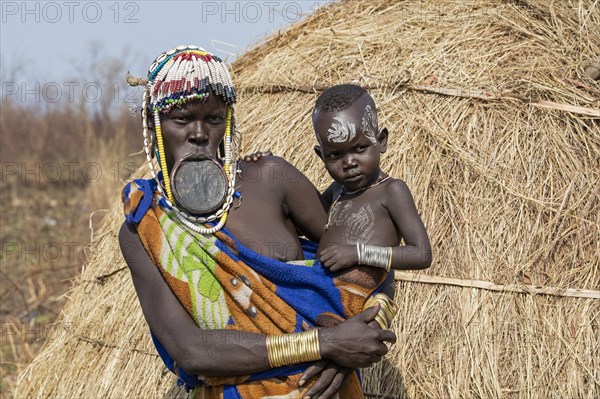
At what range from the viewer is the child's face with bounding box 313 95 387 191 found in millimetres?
2684

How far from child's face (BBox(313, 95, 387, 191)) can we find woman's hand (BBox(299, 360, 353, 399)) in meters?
0.57

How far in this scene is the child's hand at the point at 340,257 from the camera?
256 cm

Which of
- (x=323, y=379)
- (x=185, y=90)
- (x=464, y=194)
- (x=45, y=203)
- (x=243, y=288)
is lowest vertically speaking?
(x=45, y=203)

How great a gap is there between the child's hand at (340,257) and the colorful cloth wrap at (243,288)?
1.8 inches

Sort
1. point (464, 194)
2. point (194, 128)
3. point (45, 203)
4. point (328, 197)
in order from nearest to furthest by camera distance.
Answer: point (194, 128) < point (328, 197) < point (464, 194) < point (45, 203)

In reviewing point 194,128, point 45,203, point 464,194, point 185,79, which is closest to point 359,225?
point 194,128

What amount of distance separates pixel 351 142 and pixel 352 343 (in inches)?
23.9

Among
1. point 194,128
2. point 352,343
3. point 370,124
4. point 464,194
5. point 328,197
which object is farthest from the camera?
point 464,194

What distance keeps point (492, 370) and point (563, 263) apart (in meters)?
0.57

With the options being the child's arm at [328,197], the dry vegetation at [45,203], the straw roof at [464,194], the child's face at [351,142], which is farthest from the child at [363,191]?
the dry vegetation at [45,203]

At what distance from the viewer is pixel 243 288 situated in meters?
2.53

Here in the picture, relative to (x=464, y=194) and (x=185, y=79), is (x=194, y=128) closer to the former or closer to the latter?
(x=185, y=79)

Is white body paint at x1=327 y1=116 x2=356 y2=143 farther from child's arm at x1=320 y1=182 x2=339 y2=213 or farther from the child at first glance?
child's arm at x1=320 y1=182 x2=339 y2=213

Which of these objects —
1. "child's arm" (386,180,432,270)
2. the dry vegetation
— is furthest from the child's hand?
the dry vegetation
